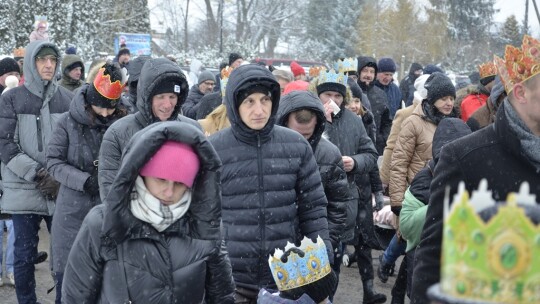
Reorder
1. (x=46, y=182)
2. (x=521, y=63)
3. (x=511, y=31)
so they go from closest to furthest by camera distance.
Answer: (x=521, y=63), (x=46, y=182), (x=511, y=31)

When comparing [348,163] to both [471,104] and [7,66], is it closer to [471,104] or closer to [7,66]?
[471,104]

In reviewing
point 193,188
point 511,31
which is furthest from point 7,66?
point 511,31

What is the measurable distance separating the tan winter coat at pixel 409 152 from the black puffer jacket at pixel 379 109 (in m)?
3.17

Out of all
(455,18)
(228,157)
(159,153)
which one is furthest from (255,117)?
(455,18)

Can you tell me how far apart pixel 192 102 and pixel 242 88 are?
8326mm

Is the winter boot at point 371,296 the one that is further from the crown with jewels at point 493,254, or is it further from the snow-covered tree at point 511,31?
the snow-covered tree at point 511,31

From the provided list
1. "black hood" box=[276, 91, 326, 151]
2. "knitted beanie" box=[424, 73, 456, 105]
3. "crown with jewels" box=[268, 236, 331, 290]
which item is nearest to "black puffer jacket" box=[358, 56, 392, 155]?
"knitted beanie" box=[424, 73, 456, 105]

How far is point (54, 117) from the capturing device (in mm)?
7211

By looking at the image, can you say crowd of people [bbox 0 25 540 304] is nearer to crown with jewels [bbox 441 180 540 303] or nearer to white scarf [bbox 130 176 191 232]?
white scarf [bbox 130 176 191 232]

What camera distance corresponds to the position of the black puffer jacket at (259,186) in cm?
482

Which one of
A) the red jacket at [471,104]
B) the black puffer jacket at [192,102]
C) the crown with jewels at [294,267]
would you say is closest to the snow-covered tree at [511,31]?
the black puffer jacket at [192,102]

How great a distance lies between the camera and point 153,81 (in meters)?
5.65

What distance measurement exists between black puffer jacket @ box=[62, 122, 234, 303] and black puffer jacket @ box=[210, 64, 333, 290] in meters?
1.14

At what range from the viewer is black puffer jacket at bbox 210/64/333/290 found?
4816mm
